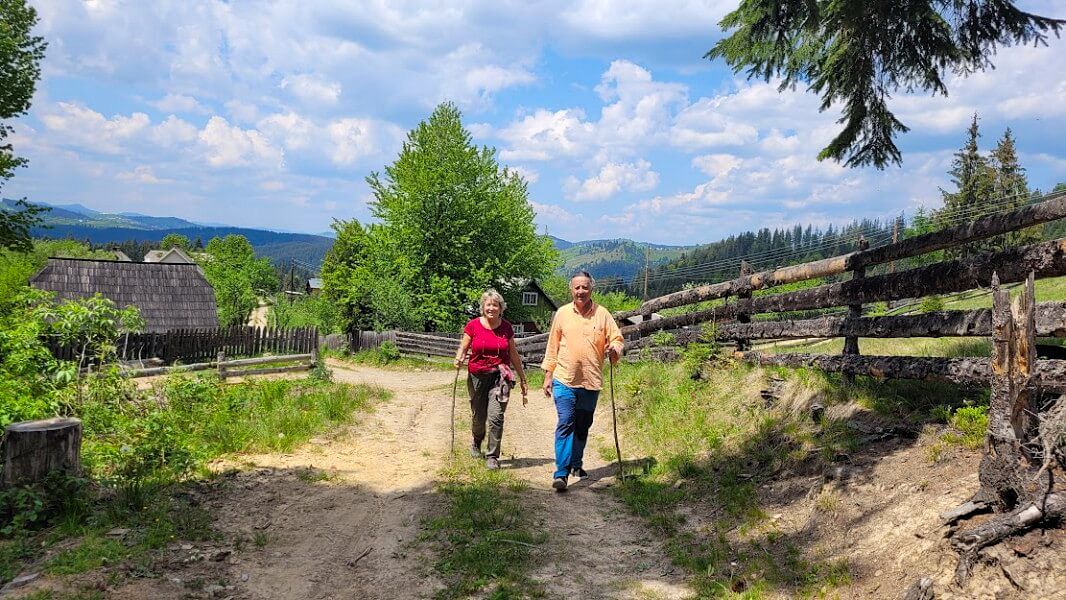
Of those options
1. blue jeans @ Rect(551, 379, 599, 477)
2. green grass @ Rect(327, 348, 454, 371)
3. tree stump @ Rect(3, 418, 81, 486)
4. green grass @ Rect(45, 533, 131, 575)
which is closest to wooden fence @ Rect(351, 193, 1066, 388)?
blue jeans @ Rect(551, 379, 599, 477)

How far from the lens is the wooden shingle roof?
109ft

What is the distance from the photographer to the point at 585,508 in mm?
6055

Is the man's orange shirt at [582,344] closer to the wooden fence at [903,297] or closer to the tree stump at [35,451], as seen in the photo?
the wooden fence at [903,297]

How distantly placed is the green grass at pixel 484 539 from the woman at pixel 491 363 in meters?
0.79

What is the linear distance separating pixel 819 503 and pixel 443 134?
3086 cm

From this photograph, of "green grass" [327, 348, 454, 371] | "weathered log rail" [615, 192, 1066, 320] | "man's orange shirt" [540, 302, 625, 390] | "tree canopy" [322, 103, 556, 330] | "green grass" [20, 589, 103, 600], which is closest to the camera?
"green grass" [20, 589, 103, 600]

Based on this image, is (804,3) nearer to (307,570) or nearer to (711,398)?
(711,398)

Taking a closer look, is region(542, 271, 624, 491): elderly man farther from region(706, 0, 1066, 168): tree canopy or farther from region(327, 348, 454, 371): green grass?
region(327, 348, 454, 371): green grass

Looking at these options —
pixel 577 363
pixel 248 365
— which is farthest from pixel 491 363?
pixel 248 365

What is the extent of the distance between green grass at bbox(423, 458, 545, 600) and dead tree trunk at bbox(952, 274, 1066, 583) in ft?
8.68

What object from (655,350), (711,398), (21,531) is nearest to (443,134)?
(655,350)

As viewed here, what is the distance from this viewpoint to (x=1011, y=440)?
11.3 feet

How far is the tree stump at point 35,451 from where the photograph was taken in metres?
4.89

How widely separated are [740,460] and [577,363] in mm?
1921
